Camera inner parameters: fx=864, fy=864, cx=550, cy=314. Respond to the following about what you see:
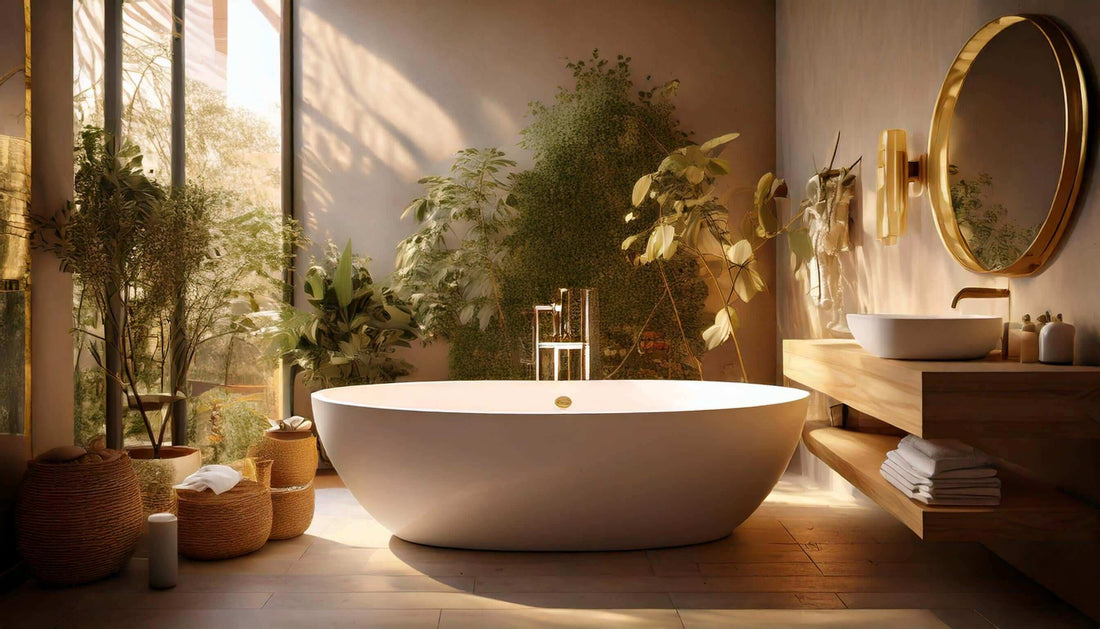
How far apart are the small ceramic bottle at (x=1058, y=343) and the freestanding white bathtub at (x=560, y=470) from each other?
0.96m

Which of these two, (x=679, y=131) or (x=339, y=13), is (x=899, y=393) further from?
(x=339, y=13)

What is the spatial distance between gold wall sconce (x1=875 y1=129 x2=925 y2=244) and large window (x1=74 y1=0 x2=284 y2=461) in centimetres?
283

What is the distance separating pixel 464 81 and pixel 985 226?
3.15 metres

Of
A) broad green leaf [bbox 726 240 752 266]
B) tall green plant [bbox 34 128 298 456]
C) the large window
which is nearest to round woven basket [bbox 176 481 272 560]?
tall green plant [bbox 34 128 298 456]

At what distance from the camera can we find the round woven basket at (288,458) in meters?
3.55

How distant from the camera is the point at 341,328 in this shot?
4.51m

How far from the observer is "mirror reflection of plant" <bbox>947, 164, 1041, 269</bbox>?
254 cm

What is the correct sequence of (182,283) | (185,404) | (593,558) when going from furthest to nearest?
(185,404)
(182,283)
(593,558)

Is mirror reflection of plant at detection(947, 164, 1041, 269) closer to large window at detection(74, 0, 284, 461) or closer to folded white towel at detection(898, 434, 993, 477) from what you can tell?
folded white towel at detection(898, 434, 993, 477)

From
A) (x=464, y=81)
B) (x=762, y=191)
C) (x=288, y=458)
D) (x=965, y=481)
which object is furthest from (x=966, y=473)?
(x=464, y=81)

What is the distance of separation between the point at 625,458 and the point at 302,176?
2.95 m

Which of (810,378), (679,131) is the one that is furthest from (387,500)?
(679,131)

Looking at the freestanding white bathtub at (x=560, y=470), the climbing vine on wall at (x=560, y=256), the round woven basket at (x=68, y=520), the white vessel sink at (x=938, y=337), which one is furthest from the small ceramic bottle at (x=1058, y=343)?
the round woven basket at (x=68, y=520)

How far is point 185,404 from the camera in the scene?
4.10 m
